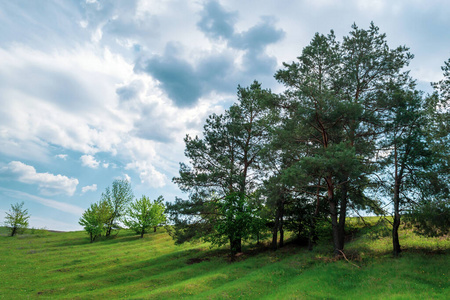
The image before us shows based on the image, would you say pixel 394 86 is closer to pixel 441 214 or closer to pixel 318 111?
pixel 318 111

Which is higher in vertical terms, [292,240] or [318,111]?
[318,111]

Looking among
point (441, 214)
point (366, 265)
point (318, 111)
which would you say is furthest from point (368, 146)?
point (366, 265)

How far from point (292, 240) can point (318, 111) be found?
61.7 ft

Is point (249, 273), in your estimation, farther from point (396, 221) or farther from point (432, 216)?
point (432, 216)

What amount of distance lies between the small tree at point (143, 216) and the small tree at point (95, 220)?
4986 mm

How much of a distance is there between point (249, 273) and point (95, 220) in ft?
144

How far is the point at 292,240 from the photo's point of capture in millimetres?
31859

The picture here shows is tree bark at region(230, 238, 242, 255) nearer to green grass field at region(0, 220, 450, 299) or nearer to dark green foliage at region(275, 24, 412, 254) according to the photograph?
green grass field at region(0, 220, 450, 299)

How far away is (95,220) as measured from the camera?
53750mm

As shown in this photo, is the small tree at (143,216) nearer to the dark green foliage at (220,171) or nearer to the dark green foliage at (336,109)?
the dark green foliage at (220,171)

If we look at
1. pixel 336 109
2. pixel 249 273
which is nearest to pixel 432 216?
pixel 336 109

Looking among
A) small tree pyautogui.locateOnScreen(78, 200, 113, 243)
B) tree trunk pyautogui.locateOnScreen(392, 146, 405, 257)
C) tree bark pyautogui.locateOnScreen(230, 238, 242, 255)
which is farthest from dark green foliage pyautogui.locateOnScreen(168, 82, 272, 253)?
small tree pyautogui.locateOnScreen(78, 200, 113, 243)

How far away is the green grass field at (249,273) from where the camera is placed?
14992 mm

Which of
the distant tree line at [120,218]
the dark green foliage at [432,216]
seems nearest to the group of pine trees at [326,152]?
the dark green foliage at [432,216]
